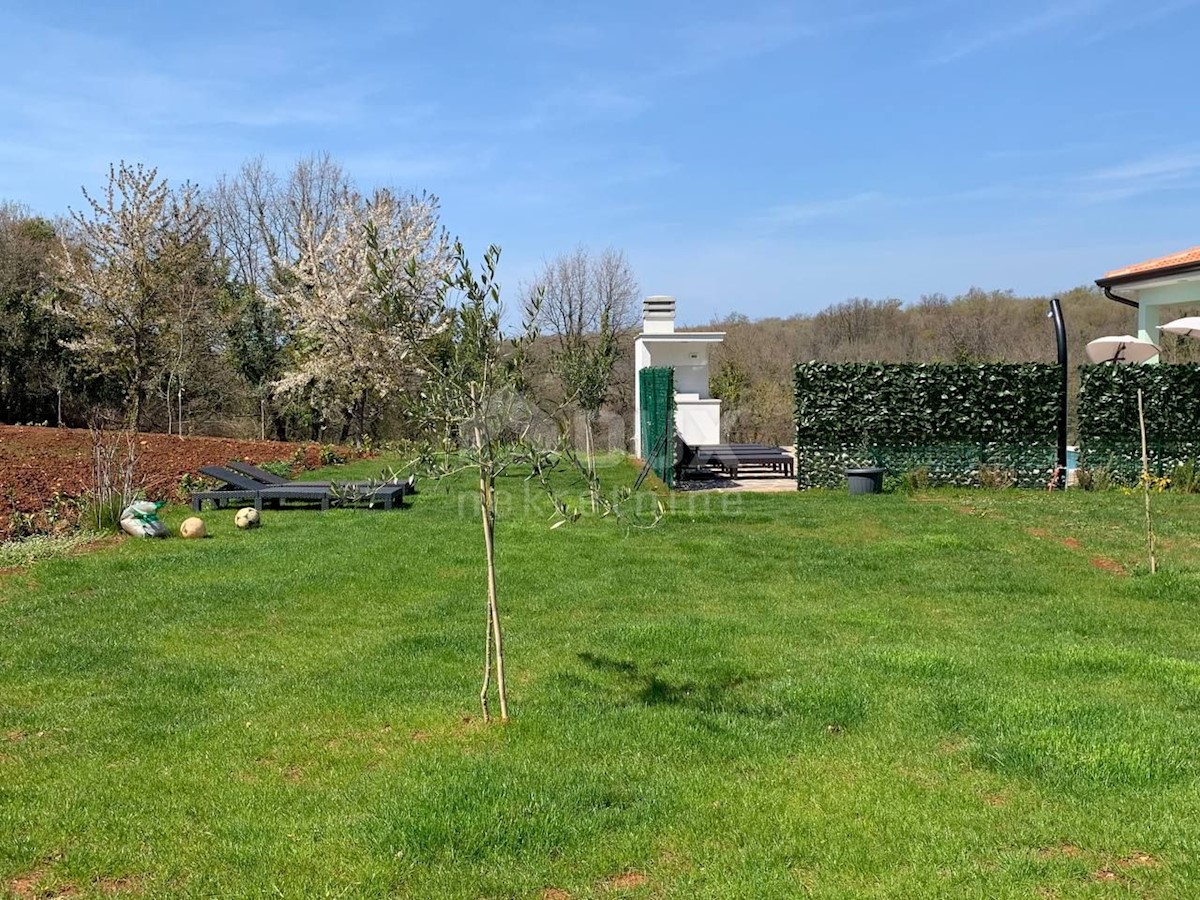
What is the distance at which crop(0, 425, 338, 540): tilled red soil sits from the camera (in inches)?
404

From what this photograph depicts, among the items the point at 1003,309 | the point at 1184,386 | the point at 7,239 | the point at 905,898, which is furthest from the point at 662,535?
the point at 1003,309

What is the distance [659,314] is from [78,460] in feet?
37.7

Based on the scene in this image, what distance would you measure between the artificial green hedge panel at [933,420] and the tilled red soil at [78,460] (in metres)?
9.10

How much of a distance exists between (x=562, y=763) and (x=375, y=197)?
2383cm

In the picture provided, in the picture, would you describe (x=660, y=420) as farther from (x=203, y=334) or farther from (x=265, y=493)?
(x=203, y=334)

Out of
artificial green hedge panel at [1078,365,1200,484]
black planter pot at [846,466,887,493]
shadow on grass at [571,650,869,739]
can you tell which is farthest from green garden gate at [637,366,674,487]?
shadow on grass at [571,650,869,739]

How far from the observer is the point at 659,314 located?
19516 mm

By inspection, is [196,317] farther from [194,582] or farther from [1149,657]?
[1149,657]

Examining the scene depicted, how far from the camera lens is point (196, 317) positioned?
21.5m

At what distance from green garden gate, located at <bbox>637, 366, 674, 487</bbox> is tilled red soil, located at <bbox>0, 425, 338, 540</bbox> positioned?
6.28m

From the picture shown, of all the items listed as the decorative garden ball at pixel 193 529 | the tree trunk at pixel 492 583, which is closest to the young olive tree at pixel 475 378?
the tree trunk at pixel 492 583

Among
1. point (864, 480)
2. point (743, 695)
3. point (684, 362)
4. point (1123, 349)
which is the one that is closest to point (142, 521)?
point (743, 695)

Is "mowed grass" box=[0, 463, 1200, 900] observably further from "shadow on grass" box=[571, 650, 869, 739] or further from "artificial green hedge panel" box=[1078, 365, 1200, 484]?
"artificial green hedge panel" box=[1078, 365, 1200, 484]

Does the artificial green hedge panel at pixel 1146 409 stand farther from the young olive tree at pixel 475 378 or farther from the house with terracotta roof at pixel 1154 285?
the young olive tree at pixel 475 378
